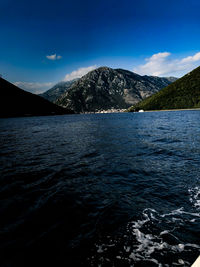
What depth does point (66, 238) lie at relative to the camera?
7090mm

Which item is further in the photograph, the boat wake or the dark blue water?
the dark blue water

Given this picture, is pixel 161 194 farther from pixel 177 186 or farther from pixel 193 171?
pixel 193 171

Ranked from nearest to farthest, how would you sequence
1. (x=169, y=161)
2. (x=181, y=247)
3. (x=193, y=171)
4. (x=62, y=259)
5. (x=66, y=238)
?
(x=62, y=259) < (x=181, y=247) < (x=66, y=238) < (x=193, y=171) < (x=169, y=161)

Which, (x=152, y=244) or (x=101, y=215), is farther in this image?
(x=101, y=215)

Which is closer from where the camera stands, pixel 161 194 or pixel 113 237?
pixel 113 237

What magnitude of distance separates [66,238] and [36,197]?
5.17 meters

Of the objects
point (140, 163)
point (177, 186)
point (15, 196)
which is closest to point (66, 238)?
point (15, 196)

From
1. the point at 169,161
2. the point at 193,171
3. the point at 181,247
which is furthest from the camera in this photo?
the point at 169,161

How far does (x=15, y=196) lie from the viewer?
1152cm

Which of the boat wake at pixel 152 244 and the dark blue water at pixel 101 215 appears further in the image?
the dark blue water at pixel 101 215

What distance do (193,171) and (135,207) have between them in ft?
28.9

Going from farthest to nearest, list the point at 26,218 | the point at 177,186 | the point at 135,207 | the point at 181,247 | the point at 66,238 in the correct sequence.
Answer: the point at 177,186
the point at 135,207
the point at 26,218
the point at 66,238
the point at 181,247

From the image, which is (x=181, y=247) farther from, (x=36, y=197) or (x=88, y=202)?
(x=36, y=197)

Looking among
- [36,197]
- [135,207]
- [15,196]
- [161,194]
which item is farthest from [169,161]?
[15,196]
